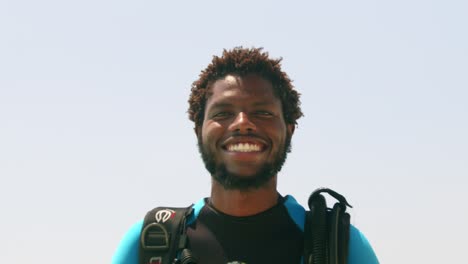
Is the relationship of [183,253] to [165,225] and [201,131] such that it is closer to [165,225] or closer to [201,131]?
[165,225]

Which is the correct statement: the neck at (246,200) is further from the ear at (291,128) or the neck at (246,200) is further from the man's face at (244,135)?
the ear at (291,128)

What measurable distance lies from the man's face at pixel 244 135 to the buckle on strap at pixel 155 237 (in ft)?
2.12

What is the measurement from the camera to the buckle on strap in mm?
5973

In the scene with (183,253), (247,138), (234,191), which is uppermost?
(247,138)

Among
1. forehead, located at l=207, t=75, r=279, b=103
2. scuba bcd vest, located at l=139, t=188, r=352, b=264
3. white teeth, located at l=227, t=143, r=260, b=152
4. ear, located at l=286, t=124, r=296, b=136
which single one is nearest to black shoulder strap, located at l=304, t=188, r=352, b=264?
scuba bcd vest, located at l=139, t=188, r=352, b=264

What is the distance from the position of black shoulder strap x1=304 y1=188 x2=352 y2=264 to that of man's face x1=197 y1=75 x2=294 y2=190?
0.49 m

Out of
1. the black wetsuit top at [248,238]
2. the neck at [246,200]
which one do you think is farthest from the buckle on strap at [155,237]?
the neck at [246,200]

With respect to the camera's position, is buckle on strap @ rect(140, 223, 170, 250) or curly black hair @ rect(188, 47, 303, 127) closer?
buckle on strap @ rect(140, 223, 170, 250)

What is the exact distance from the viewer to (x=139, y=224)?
6.23 metres

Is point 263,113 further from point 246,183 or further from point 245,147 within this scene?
point 246,183

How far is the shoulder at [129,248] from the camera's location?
20.0ft

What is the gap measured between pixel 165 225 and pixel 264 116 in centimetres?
123

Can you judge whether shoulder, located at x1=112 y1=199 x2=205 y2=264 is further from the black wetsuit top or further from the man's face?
the man's face

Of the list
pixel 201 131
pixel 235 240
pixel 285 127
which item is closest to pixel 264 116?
pixel 285 127
